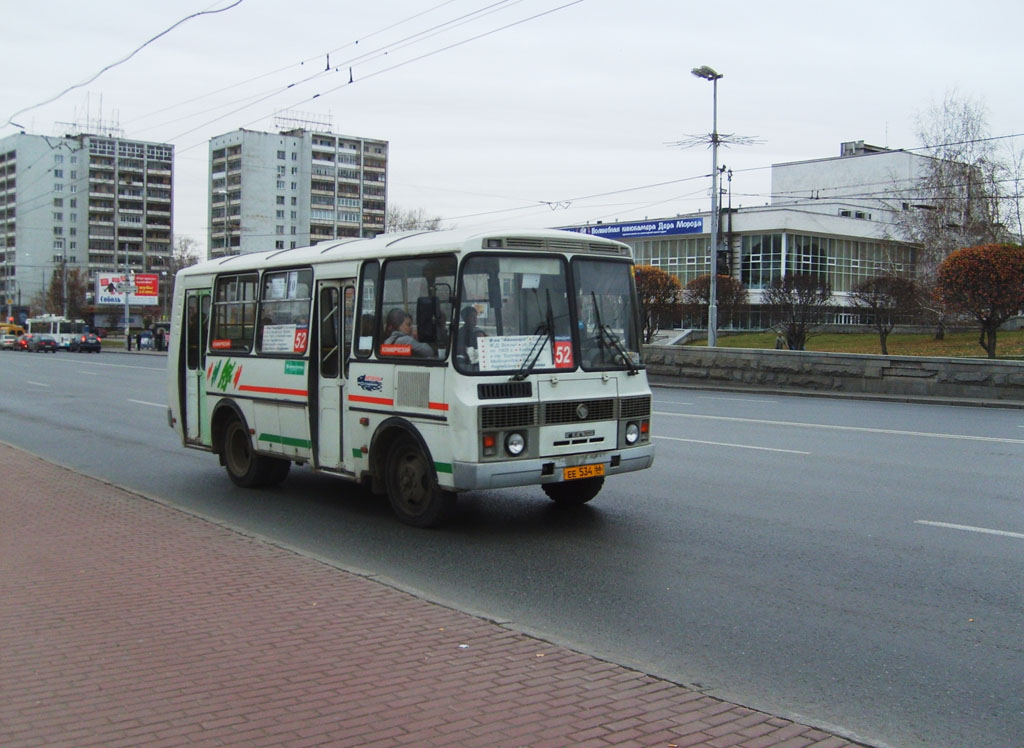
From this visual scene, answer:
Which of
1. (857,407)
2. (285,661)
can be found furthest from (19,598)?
(857,407)

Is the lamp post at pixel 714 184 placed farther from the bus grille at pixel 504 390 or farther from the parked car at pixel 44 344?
the parked car at pixel 44 344

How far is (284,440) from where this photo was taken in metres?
10.6

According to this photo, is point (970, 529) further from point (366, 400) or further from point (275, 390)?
point (275, 390)

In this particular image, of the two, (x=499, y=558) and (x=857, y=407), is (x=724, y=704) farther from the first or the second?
(x=857, y=407)

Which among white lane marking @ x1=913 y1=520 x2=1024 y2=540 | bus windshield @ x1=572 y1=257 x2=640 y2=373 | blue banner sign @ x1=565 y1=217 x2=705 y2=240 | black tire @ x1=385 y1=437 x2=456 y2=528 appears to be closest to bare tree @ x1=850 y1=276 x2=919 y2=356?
blue banner sign @ x1=565 y1=217 x2=705 y2=240

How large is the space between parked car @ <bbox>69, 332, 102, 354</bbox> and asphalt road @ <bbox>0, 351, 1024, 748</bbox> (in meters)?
63.0

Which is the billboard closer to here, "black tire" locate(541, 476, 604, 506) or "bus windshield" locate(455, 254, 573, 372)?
"black tire" locate(541, 476, 604, 506)

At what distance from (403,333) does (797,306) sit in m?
34.0

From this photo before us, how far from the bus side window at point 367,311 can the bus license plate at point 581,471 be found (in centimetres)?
220

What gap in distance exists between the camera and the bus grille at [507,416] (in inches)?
328

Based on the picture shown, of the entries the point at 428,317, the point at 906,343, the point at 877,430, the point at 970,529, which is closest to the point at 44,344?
the point at 906,343

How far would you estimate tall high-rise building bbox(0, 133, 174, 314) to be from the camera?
495 feet

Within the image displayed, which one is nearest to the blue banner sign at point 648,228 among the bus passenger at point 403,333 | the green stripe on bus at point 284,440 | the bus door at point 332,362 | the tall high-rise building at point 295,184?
the tall high-rise building at point 295,184

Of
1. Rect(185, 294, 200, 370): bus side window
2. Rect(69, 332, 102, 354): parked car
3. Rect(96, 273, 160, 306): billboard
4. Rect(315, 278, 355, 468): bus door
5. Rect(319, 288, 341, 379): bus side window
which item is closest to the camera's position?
Rect(315, 278, 355, 468): bus door
